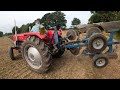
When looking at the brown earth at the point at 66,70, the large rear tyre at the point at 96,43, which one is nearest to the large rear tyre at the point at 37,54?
the brown earth at the point at 66,70

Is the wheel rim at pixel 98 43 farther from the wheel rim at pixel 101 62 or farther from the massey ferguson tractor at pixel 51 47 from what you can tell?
the wheel rim at pixel 101 62

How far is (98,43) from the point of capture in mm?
5379

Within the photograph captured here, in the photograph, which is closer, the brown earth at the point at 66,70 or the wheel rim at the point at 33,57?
the brown earth at the point at 66,70

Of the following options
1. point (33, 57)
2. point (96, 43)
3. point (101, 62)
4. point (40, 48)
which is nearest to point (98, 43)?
point (96, 43)

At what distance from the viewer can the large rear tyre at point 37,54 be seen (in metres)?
4.96

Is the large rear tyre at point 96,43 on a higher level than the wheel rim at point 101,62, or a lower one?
higher

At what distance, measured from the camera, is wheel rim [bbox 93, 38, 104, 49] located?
17.5 ft

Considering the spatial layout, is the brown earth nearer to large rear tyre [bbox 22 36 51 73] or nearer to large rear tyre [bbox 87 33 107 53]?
large rear tyre [bbox 22 36 51 73]

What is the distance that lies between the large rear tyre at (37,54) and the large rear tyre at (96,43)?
122cm

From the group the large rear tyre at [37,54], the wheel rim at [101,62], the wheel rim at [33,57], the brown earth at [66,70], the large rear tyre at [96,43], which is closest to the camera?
the large rear tyre at [37,54]

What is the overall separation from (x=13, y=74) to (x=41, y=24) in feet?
6.15

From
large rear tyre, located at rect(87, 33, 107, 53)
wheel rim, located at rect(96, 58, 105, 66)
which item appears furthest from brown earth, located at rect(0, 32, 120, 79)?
large rear tyre, located at rect(87, 33, 107, 53)

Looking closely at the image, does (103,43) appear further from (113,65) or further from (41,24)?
(41,24)

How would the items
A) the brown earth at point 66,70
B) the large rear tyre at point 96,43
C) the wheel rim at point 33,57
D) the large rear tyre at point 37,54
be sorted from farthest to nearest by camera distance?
1. the large rear tyre at point 96,43
2. the wheel rim at point 33,57
3. the brown earth at point 66,70
4. the large rear tyre at point 37,54
